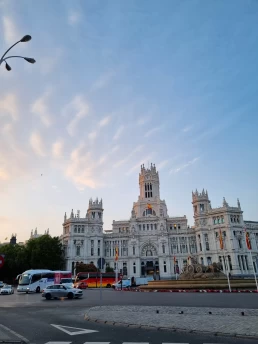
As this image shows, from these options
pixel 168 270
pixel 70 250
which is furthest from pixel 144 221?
pixel 70 250

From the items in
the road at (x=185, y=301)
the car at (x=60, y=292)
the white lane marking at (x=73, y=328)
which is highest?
the car at (x=60, y=292)

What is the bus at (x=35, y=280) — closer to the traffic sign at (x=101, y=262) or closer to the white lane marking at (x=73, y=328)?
the traffic sign at (x=101, y=262)

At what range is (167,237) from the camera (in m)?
104

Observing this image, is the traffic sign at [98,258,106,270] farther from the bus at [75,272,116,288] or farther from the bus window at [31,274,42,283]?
the bus at [75,272,116,288]

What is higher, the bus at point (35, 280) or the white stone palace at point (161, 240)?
the white stone palace at point (161, 240)

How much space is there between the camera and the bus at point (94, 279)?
61487 mm

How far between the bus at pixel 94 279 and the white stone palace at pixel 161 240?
36.8 metres

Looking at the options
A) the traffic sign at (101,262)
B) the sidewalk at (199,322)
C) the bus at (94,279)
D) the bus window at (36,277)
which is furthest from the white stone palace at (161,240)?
the sidewalk at (199,322)

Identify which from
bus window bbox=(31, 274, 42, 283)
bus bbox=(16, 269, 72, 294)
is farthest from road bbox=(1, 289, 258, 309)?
bus window bbox=(31, 274, 42, 283)

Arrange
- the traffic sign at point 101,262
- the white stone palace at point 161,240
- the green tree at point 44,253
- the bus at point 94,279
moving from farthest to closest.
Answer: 1. the white stone palace at point 161,240
2. the green tree at point 44,253
3. the bus at point 94,279
4. the traffic sign at point 101,262

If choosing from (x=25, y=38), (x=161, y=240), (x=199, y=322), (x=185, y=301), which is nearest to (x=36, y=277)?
(x=185, y=301)

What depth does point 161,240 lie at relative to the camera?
104 meters

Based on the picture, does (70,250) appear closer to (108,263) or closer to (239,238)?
(108,263)

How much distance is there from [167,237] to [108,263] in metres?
→ 24.8
